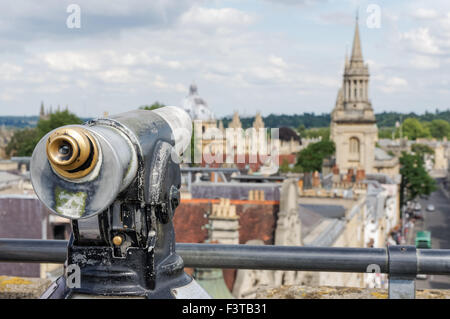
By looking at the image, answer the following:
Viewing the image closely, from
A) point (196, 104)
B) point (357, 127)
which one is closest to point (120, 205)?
point (357, 127)

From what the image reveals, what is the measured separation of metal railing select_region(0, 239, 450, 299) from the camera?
10.4 ft

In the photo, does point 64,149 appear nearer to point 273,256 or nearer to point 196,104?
point 273,256

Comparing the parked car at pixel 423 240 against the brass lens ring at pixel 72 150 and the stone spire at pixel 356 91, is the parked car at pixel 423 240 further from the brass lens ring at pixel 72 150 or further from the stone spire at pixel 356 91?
the stone spire at pixel 356 91

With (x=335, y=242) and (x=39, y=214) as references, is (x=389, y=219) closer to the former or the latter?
(x=335, y=242)

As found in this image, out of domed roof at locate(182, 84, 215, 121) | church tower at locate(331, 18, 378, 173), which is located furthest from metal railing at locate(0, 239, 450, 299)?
domed roof at locate(182, 84, 215, 121)

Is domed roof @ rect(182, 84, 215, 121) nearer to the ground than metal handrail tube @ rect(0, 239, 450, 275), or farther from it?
farther from it

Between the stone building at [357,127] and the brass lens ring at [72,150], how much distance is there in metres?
96.3

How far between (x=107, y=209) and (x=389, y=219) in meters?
66.6

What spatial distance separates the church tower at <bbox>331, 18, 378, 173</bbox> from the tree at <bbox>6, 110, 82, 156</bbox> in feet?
142

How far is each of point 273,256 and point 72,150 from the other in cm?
147

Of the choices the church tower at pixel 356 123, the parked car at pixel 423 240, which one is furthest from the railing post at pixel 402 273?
the church tower at pixel 356 123

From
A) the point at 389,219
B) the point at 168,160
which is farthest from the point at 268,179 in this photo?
the point at 389,219

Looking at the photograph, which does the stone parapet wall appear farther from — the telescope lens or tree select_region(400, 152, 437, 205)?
tree select_region(400, 152, 437, 205)
